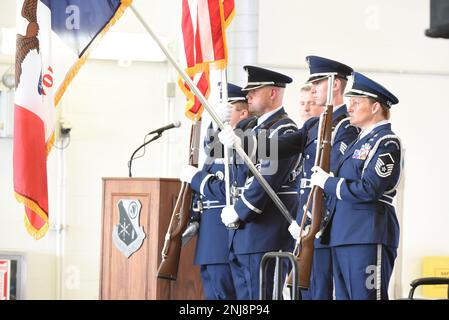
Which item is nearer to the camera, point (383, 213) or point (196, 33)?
point (383, 213)

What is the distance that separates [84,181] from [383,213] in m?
4.53

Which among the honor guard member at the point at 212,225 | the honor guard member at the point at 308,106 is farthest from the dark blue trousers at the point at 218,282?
the honor guard member at the point at 308,106

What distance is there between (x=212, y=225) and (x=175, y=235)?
230mm

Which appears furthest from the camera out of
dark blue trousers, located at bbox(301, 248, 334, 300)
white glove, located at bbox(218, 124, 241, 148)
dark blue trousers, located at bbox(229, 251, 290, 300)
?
dark blue trousers, located at bbox(229, 251, 290, 300)

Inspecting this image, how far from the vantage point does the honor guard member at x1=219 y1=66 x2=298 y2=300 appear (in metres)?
5.60

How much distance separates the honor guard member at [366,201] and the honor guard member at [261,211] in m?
0.53

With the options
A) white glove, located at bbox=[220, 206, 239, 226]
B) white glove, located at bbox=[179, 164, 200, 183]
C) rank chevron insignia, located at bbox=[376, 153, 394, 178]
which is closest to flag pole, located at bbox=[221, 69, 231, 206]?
white glove, located at bbox=[220, 206, 239, 226]

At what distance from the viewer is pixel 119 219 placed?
20.1ft

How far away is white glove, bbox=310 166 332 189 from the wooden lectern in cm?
119

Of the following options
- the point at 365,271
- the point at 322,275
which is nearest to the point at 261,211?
the point at 322,275

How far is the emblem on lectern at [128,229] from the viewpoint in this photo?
604 centimetres

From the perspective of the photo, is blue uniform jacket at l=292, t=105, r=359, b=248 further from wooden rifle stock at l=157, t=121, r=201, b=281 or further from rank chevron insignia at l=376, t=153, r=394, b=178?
wooden rifle stock at l=157, t=121, r=201, b=281
